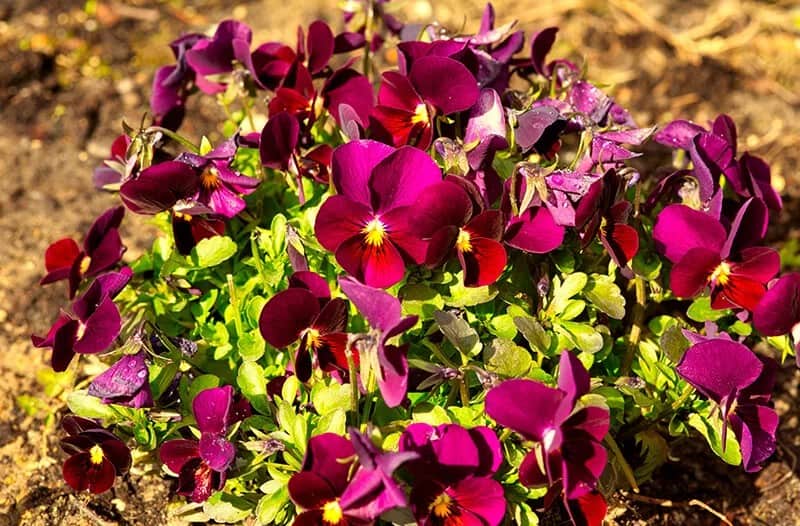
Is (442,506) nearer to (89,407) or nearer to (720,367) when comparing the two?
(720,367)

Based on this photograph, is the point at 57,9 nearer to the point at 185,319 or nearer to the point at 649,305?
the point at 185,319

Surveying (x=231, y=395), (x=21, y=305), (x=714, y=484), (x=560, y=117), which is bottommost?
(x=21, y=305)

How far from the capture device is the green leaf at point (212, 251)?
201cm

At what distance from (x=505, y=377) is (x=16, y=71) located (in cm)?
280

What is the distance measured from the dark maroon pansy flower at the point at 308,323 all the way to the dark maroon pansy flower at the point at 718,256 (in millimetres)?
694

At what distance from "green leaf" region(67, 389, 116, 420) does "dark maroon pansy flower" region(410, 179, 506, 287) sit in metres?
0.75

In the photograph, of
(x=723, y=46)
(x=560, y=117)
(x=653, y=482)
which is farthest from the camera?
(x=723, y=46)

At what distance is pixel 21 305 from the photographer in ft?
9.50

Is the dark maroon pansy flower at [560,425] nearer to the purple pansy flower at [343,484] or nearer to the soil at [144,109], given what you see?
the purple pansy flower at [343,484]

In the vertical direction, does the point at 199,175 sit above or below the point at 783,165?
above

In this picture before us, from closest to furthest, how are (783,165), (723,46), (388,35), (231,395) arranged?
(231,395), (388,35), (783,165), (723,46)

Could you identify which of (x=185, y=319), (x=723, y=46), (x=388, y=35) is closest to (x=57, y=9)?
(x=388, y=35)

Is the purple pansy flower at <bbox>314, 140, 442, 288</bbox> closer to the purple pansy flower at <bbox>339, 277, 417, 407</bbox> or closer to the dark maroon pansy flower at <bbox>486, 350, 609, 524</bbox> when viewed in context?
the purple pansy flower at <bbox>339, 277, 417, 407</bbox>

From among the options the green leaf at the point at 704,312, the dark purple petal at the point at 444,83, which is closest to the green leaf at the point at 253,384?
the dark purple petal at the point at 444,83
